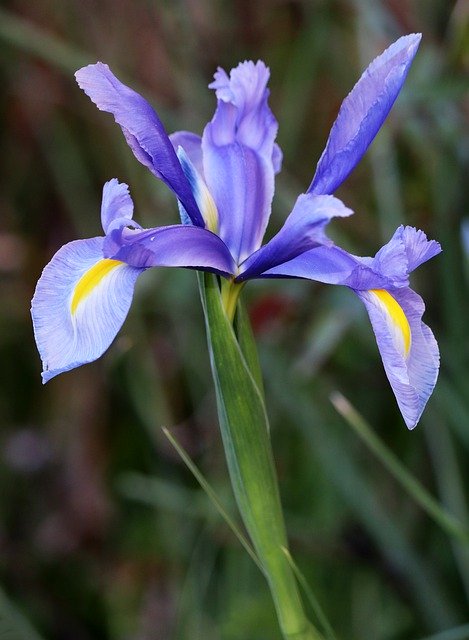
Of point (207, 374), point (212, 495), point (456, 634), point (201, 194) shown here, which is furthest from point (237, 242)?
point (207, 374)

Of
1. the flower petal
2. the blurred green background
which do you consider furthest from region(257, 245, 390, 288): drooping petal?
the blurred green background

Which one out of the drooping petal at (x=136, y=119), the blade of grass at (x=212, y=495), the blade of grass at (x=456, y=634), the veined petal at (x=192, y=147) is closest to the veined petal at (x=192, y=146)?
the veined petal at (x=192, y=147)

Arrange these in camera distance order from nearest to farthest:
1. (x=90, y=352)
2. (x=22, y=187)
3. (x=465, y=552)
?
(x=90, y=352)
(x=465, y=552)
(x=22, y=187)

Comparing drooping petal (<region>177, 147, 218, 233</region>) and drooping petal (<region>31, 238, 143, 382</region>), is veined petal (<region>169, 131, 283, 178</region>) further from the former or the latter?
drooping petal (<region>31, 238, 143, 382</region>)

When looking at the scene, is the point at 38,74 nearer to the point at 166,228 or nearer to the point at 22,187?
the point at 22,187

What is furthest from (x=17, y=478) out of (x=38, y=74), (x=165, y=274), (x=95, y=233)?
(x=38, y=74)

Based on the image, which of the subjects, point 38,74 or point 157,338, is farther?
point 38,74

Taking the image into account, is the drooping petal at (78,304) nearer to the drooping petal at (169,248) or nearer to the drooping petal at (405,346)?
the drooping petal at (169,248)
